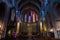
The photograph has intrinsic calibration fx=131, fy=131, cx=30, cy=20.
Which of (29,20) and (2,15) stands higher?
(29,20)

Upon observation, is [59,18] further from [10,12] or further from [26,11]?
[26,11]

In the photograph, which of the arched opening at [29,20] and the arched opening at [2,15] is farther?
the arched opening at [29,20]

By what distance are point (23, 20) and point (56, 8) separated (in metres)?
20.6

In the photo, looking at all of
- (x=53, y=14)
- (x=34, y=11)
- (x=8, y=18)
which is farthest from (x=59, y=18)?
(x=34, y=11)

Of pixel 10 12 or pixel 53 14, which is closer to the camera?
pixel 53 14

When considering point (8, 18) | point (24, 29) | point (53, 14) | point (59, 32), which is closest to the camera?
point (59, 32)

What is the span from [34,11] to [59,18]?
2022cm

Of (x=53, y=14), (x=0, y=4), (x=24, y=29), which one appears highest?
(x=0, y=4)

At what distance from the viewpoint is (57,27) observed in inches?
635

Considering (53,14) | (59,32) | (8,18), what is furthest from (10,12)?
(59,32)

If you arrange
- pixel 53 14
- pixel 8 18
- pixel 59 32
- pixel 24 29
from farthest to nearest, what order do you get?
pixel 24 29 < pixel 8 18 < pixel 53 14 < pixel 59 32

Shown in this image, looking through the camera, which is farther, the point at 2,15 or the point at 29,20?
the point at 29,20

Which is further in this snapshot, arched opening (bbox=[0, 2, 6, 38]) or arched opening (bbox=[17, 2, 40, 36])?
arched opening (bbox=[17, 2, 40, 36])

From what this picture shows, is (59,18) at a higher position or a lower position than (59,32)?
higher
